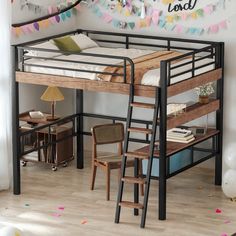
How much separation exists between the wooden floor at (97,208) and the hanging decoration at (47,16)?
1.40 metres

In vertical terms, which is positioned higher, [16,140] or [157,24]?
[157,24]

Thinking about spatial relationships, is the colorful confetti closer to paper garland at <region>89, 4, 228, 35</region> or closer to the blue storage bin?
the blue storage bin

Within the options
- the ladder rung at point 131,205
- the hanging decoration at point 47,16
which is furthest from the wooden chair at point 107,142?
the hanging decoration at point 47,16

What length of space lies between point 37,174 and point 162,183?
1.71 m

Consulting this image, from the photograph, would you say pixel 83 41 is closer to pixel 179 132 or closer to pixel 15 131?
pixel 15 131

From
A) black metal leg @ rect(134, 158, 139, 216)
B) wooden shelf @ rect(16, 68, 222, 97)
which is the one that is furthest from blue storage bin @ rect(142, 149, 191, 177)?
wooden shelf @ rect(16, 68, 222, 97)

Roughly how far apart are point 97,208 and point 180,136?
0.98 m

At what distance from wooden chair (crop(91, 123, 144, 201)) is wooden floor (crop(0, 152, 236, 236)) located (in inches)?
9.3

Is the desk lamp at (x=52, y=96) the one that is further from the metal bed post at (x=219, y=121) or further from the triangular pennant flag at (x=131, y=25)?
the metal bed post at (x=219, y=121)

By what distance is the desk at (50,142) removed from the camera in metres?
8.54

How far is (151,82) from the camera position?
729 centimetres

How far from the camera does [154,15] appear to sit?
8.60m

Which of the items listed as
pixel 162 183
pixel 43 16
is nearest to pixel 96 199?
pixel 162 183

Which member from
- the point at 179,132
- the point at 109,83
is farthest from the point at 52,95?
the point at 179,132
